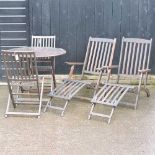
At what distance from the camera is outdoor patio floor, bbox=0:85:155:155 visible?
4656 mm

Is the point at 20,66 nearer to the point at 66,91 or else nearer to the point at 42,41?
the point at 66,91

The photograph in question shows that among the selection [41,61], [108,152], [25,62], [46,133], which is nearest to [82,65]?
[41,61]

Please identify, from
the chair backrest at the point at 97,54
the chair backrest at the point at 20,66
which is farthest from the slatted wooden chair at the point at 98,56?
the chair backrest at the point at 20,66

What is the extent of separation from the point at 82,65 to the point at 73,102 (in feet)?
3.60

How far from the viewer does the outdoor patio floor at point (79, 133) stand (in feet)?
15.3

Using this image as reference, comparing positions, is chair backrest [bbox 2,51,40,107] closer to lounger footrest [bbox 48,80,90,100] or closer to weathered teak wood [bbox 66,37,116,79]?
lounger footrest [bbox 48,80,90,100]

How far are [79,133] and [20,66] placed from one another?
123 cm

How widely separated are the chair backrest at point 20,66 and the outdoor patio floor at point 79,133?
1.84 ft

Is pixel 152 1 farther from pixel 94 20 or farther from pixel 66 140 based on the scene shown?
pixel 66 140

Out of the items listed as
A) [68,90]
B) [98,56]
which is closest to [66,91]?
[68,90]

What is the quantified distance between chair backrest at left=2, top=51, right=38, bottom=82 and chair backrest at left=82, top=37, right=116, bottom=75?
145 centimetres

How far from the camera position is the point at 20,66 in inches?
221

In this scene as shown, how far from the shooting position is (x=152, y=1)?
7.25 m

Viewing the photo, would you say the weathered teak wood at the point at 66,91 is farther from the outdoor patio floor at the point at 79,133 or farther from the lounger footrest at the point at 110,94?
the lounger footrest at the point at 110,94
